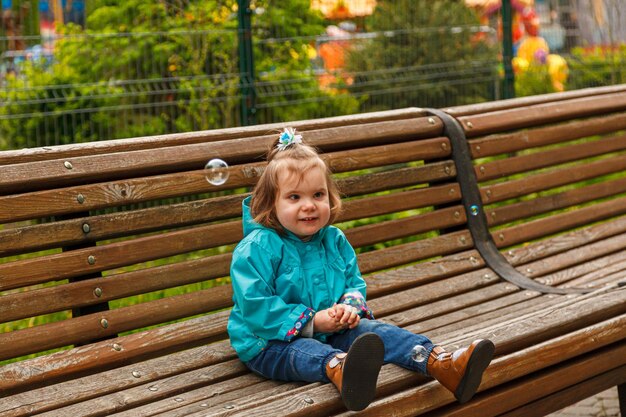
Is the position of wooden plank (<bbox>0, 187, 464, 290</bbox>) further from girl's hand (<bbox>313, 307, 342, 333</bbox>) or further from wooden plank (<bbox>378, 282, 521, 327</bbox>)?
girl's hand (<bbox>313, 307, 342, 333</bbox>)

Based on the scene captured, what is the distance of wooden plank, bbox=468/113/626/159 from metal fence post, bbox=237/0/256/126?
84.8 inches

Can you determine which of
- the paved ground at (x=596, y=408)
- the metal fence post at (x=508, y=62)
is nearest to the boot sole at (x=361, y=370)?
the paved ground at (x=596, y=408)

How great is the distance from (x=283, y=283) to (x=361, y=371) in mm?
539

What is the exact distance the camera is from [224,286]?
3.72 m

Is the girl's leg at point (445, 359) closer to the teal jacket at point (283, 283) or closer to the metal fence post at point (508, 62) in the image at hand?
the teal jacket at point (283, 283)

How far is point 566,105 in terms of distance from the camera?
5.16 meters

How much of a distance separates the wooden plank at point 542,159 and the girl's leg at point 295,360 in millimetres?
1755

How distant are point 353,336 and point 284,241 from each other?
353mm

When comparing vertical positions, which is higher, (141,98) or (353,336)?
(141,98)

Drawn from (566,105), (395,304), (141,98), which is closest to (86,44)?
(141,98)

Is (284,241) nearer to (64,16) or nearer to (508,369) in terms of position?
(508,369)

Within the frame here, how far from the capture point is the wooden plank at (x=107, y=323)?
10.6 ft

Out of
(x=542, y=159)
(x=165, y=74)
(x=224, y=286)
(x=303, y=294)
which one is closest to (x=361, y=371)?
(x=303, y=294)

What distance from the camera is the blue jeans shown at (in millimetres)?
3104
